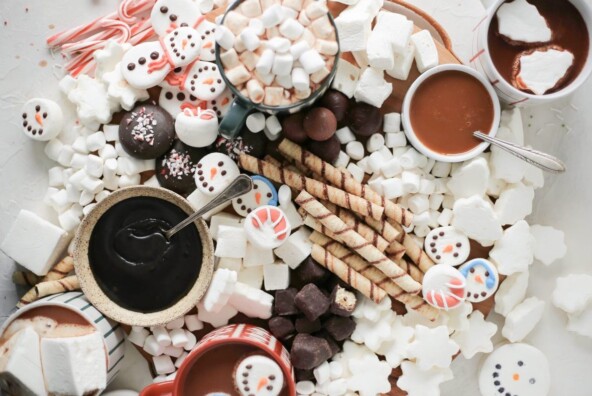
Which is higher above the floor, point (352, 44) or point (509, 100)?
point (352, 44)

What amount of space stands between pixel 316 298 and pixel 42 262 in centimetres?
84

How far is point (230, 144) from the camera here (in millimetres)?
1835

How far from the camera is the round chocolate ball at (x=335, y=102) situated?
1.77m

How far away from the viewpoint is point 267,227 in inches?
68.9

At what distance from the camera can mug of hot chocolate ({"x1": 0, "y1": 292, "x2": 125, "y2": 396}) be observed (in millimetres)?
1690

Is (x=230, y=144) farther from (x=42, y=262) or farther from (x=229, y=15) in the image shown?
(x=42, y=262)

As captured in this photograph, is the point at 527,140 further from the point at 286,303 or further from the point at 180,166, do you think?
the point at 180,166

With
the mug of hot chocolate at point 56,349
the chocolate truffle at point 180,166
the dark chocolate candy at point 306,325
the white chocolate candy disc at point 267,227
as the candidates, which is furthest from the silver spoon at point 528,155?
the mug of hot chocolate at point 56,349

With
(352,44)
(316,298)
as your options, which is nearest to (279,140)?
(352,44)

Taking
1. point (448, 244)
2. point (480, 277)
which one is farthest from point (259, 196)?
point (480, 277)

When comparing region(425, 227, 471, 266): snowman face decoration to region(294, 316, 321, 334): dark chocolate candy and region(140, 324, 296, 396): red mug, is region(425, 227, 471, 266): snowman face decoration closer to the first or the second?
region(294, 316, 321, 334): dark chocolate candy

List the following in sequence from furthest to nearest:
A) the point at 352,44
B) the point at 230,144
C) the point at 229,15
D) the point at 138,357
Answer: the point at 138,357, the point at 230,144, the point at 352,44, the point at 229,15

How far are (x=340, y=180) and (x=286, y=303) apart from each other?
0.39 metres

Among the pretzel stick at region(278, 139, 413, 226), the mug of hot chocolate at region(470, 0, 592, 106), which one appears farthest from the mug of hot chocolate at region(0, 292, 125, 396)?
the mug of hot chocolate at region(470, 0, 592, 106)
